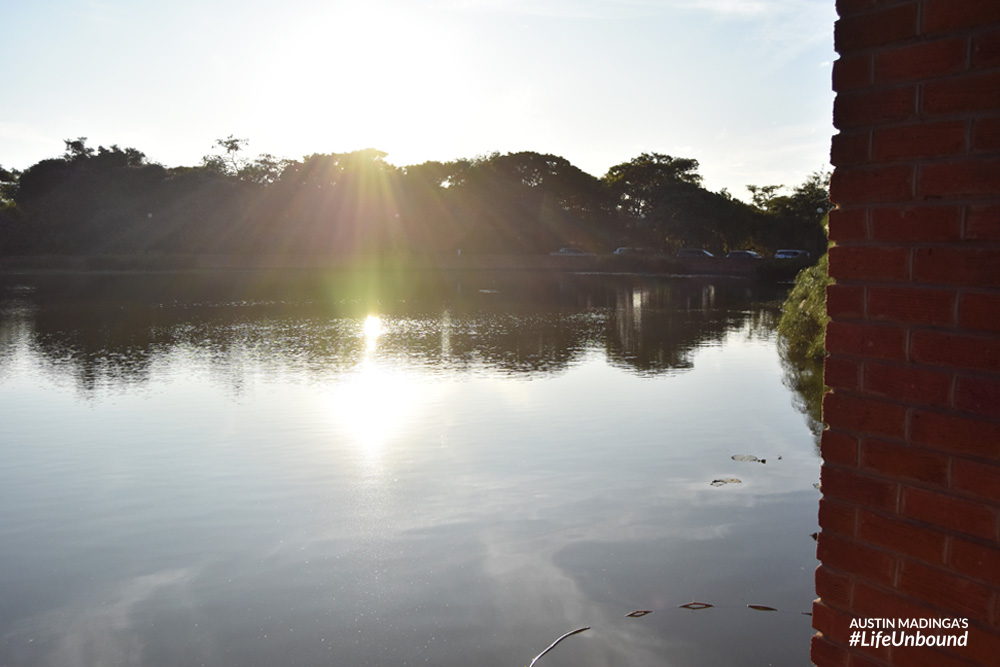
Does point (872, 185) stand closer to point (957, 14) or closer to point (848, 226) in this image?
point (848, 226)

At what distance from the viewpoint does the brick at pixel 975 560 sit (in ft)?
6.29

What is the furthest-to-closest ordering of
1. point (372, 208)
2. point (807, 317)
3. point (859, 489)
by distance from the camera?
point (372, 208) → point (807, 317) → point (859, 489)

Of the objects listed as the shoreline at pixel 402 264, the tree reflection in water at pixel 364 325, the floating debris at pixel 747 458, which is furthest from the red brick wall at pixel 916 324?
the shoreline at pixel 402 264

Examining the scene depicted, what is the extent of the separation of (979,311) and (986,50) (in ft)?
1.88

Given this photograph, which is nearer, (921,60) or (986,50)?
(986,50)

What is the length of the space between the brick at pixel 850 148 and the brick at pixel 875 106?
0.02 metres

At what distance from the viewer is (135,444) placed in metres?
9.55

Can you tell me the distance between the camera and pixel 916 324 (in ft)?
6.56

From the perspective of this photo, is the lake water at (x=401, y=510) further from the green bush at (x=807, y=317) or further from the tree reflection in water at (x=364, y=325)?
the green bush at (x=807, y=317)

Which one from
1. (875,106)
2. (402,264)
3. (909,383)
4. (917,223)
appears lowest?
(909,383)

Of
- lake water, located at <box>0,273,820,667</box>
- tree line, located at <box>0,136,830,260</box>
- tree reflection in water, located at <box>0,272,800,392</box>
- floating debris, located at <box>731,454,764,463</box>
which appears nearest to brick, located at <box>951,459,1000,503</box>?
lake water, located at <box>0,273,820,667</box>

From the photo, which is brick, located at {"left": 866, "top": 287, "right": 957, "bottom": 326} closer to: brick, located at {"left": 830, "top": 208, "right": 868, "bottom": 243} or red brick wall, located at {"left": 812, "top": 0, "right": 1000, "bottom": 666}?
red brick wall, located at {"left": 812, "top": 0, "right": 1000, "bottom": 666}

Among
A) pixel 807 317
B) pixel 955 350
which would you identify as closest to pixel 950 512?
pixel 955 350

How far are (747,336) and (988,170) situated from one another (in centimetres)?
2020
